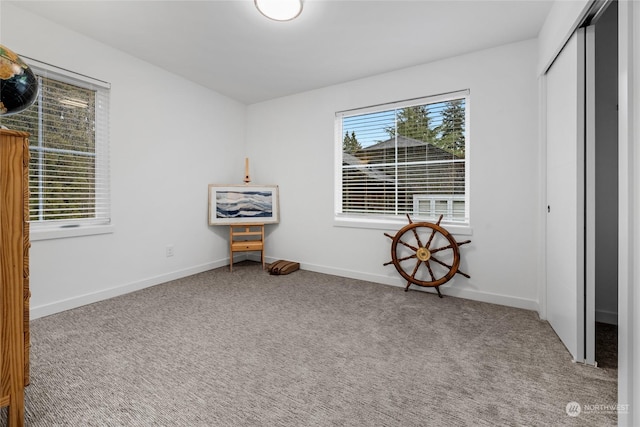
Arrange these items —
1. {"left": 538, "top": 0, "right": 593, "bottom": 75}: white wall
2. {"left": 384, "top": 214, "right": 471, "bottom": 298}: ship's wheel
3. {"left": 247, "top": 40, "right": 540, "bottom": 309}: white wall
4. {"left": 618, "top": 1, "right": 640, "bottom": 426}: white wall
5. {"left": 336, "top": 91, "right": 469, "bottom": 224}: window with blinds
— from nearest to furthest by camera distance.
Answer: {"left": 618, "top": 1, "right": 640, "bottom": 426}: white wall → {"left": 538, "top": 0, "right": 593, "bottom": 75}: white wall → {"left": 247, "top": 40, "right": 540, "bottom": 309}: white wall → {"left": 384, "top": 214, "right": 471, "bottom": 298}: ship's wheel → {"left": 336, "top": 91, "right": 469, "bottom": 224}: window with blinds

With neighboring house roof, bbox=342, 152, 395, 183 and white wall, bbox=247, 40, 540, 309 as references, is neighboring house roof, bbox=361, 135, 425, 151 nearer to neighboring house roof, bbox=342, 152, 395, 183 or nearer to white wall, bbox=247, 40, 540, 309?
neighboring house roof, bbox=342, 152, 395, 183

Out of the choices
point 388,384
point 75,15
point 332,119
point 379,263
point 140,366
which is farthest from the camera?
point 332,119

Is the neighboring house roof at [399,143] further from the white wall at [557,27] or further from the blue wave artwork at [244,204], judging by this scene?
the blue wave artwork at [244,204]

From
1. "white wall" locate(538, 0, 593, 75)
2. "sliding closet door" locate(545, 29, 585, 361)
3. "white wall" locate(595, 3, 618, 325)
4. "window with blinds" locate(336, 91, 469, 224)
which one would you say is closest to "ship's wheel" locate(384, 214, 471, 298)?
"window with blinds" locate(336, 91, 469, 224)

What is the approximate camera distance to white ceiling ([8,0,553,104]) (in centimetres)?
218

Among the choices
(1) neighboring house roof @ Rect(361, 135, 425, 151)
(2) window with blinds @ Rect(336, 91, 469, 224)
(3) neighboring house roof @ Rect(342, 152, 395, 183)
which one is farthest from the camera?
(3) neighboring house roof @ Rect(342, 152, 395, 183)

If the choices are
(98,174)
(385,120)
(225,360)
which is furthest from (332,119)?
(225,360)

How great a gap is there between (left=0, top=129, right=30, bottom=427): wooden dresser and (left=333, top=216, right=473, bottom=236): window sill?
286 centimetres

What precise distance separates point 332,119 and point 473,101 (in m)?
1.59

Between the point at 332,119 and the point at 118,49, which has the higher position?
the point at 118,49

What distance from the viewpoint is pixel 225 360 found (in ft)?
5.77

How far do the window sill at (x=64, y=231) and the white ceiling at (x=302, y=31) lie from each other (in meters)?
1.72

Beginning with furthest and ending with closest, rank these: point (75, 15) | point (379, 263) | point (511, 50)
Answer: point (379, 263)
point (511, 50)
point (75, 15)

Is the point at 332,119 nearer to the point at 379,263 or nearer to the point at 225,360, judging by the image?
the point at 379,263
